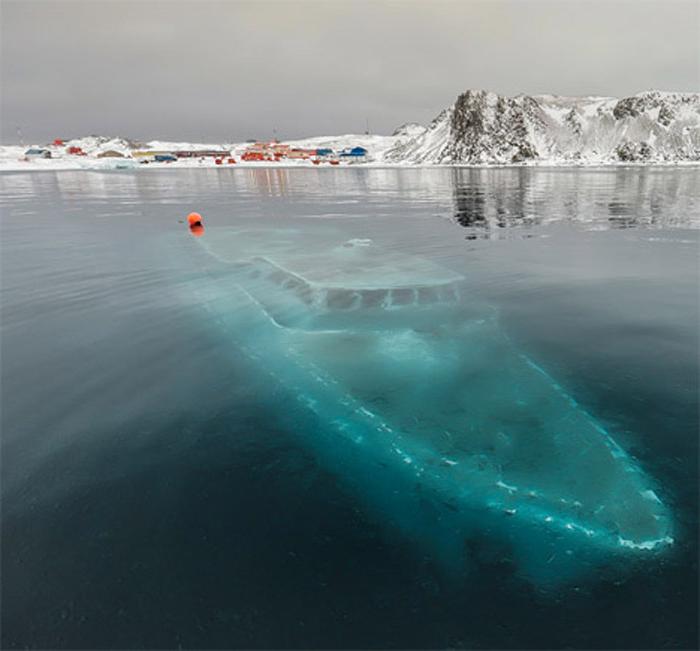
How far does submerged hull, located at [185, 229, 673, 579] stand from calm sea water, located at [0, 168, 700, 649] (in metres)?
0.21

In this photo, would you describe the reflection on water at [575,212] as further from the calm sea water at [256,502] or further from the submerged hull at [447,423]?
the submerged hull at [447,423]

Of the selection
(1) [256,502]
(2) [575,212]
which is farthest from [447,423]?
(2) [575,212]

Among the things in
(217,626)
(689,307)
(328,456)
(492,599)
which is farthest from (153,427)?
(689,307)

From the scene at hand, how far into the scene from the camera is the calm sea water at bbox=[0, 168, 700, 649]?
483 cm

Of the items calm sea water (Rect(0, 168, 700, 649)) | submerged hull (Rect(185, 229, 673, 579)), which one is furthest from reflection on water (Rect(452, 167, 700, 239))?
submerged hull (Rect(185, 229, 673, 579))

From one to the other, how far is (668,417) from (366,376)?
6203mm

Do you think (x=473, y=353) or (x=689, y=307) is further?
(x=689, y=307)

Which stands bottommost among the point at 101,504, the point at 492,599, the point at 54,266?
the point at 492,599

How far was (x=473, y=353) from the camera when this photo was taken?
11.0 m

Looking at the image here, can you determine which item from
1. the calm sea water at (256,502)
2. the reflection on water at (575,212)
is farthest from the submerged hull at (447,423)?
the reflection on water at (575,212)

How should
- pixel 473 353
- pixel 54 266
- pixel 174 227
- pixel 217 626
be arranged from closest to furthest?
pixel 217 626
pixel 473 353
pixel 54 266
pixel 174 227

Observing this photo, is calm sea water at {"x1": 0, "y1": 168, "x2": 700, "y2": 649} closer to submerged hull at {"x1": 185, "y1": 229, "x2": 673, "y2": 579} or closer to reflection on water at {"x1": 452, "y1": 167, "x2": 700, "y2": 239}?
submerged hull at {"x1": 185, "y1": 229, "x2": 673, "y2": 579}

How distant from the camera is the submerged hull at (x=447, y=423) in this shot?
5.95m

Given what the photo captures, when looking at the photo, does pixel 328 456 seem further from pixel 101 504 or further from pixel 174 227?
pixel 174 227
